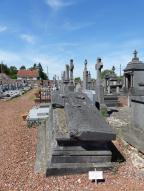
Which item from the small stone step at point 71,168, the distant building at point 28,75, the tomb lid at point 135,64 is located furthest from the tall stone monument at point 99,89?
the distant building at point 28,75

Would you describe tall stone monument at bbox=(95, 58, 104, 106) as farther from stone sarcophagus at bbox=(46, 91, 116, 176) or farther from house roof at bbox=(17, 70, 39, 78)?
house roof at bbox=(17, 70, 39, 78)

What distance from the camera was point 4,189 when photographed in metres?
5.26

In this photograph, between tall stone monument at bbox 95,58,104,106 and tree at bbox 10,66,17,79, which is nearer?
tall stone monument at bbox 95,58,104,106

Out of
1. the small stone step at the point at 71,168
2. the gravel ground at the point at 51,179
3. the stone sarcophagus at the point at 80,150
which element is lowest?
the gravel ground at the point at 51,179

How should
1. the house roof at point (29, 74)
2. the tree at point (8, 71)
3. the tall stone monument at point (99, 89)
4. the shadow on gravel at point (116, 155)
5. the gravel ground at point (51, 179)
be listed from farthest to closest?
the house roof at point (29, 74) < the tree at point (8, 71) < the tall stone monument at point (99, 89) < the shadow on gravel at point (116, 155) < the gravel ground at point (51, 179)

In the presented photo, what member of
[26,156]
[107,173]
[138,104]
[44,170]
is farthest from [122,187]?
[138,104]

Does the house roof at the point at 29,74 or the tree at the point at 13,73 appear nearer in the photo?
the house roof at the point at 29,74

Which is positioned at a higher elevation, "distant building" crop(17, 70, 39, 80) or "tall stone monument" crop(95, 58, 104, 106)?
"distant building" crop(17, 70, 39, 80)

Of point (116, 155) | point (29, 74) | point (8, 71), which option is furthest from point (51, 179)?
point (8, 71)

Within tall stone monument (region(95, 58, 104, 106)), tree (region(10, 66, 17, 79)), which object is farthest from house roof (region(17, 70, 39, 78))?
tall stone monument (region(95, 58, 104, 106))

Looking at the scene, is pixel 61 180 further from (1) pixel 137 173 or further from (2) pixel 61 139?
(1) pixel 137 173

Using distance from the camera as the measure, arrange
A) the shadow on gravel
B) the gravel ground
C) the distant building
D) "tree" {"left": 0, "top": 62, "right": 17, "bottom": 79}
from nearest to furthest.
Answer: the gravel ground → the shadow on gravel → "tree" {"left": 0, "top": 62, "right": 17, "bottom": 79} → the distant building

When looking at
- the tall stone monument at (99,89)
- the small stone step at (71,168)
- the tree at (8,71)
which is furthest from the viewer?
the tree at (8,71)

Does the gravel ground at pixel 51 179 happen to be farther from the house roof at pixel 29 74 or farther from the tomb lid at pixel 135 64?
the house roof at pixel 29 74
